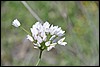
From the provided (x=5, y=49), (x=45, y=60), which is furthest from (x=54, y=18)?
(x=5, y=49)

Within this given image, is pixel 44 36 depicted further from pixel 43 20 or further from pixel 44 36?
pixel 43 20

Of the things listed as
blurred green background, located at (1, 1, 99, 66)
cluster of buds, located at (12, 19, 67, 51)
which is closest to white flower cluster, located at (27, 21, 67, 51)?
cluster of buds, located at (12, 19, 67, 51)

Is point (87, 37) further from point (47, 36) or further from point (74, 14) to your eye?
point (47, 36)

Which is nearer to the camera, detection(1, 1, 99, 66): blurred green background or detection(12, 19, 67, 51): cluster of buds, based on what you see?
detection(12, 19, 67, 51): cluster of buds

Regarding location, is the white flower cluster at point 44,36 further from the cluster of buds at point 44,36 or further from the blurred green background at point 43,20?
the blurred green background at point 43,20

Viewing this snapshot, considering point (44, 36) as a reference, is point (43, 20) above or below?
below

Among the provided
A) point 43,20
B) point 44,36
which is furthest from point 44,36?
point 43,20

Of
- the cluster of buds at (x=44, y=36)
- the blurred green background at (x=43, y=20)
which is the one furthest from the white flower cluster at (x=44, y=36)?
the blurred green background at (x=43, y=20)

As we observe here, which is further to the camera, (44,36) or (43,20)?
(43,20)

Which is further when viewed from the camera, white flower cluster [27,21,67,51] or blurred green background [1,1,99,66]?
blurred green background [1,1,99,66]

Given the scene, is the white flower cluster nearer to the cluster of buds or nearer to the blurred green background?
the cluster of buds

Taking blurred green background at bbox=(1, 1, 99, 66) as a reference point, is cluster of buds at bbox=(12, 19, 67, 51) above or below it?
above

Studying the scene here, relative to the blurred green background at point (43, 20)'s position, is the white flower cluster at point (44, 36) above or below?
above
